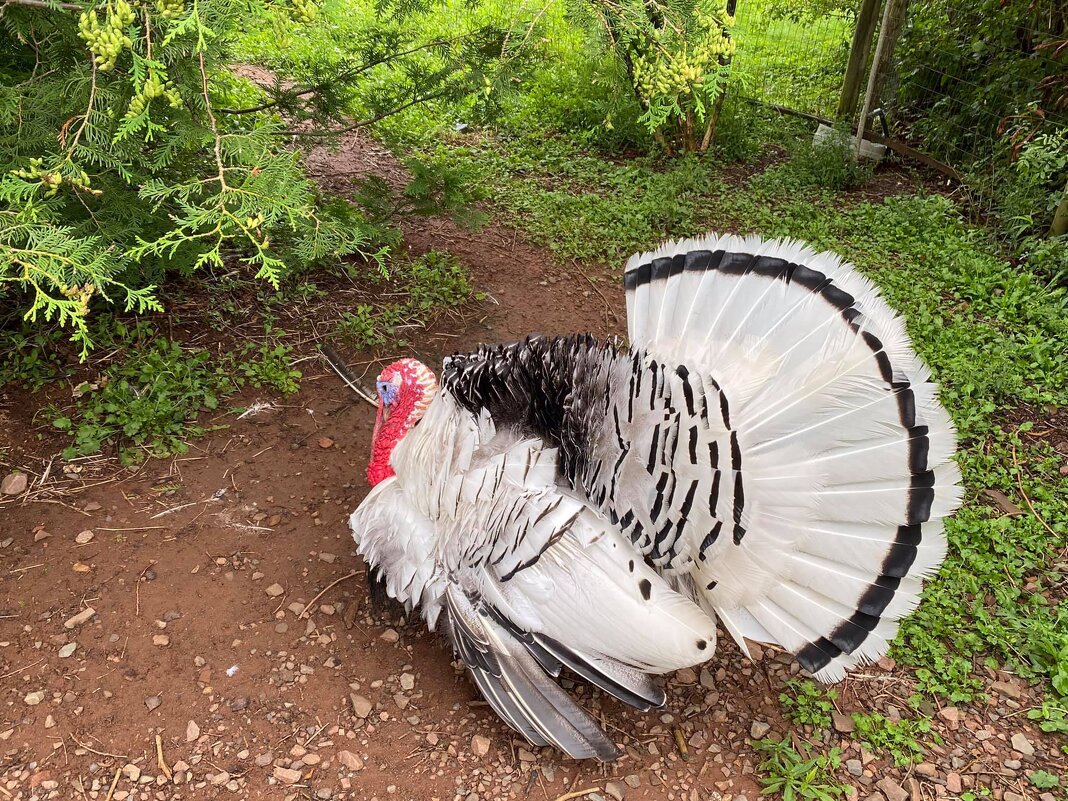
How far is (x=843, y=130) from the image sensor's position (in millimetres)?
6766

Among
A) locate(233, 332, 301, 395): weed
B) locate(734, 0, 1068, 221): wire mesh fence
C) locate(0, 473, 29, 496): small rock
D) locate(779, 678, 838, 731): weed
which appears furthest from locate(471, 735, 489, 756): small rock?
locate(734, 0, 1068, 221): wire mesh fence

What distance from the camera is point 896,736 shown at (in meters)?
2.70

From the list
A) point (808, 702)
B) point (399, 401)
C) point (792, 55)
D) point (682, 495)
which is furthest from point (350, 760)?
point (792, 55)

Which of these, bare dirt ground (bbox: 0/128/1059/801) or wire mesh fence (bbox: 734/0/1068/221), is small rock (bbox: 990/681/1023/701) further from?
wire mesh fence (bbox: 734/0/1068/221)

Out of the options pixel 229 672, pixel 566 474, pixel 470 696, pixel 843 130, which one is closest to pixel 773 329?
pixel 566 474

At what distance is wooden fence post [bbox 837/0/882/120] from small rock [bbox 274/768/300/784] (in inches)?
297

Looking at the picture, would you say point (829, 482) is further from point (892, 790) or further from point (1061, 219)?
point (1061, 219)

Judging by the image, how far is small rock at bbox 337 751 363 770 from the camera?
2.56 metres

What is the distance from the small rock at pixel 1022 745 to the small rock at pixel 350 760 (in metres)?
2.50

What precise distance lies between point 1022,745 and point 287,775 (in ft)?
9.14

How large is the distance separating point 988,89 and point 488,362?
6.08 metres

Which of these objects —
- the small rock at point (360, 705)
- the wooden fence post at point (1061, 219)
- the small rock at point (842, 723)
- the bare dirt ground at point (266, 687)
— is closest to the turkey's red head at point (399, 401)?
the bare dirt ground at point (266, 687)

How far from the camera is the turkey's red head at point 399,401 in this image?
297 centimetres

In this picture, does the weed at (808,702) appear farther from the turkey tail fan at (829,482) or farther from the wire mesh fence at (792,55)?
Result: the wire mesh fence at (792,55)
